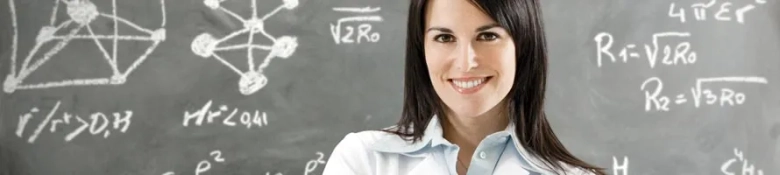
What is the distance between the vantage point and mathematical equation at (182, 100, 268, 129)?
150 centimetres

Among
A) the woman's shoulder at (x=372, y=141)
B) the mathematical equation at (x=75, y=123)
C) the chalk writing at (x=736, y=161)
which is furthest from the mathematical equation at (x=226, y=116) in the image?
the chalk writing at (x=736, y=161)

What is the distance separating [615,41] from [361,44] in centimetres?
58

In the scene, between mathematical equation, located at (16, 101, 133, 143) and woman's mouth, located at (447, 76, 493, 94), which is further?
mathematical equation, located at (16, 101, 133, 143)

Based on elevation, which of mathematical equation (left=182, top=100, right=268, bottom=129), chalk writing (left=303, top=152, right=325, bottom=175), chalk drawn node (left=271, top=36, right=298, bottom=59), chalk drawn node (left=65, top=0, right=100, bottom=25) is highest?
chalk drawn node (left=65, top=0, right=100, bottom=25)

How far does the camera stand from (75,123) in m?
1.46

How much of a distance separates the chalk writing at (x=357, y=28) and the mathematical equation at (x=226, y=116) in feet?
0.75

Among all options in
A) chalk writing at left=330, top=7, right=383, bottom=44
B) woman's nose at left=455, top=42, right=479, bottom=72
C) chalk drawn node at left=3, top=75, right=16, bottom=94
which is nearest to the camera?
woman's nose at left=455, top=42, right=479, bottom=72

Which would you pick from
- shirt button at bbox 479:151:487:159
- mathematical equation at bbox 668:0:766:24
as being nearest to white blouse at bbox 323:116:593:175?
shirt button at bbox 479:151:487:159

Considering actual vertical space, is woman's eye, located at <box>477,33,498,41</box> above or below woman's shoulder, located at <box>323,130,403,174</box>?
above

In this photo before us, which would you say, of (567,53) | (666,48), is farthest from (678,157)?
(567,53)

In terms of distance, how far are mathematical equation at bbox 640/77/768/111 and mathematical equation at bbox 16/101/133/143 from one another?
1.14 meters

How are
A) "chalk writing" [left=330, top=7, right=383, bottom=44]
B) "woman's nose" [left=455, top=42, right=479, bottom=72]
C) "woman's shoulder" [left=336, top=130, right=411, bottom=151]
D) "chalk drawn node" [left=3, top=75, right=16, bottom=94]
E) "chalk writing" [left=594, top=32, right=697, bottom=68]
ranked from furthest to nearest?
"chalk writing" [left=594, top=32, right=697, bottom=68], "chalk writing" [left=330, top=7, right=383, bottom=44], "chalk drawn node" [left=3, top=75, right=16, bottom=94], "woman's shoulder" [left=336, top=130, right=411, bottom=151], "woman's nose" [left=455, top=42, right=479, bottom=72]

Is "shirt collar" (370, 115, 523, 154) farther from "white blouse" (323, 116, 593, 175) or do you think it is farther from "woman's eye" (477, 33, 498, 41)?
"woman's eye" (477, 33, 498, 41)

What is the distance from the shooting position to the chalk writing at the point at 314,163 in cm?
156
